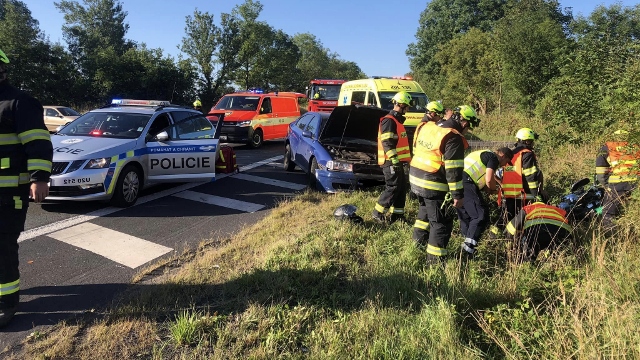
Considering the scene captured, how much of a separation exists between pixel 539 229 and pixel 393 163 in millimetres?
1932

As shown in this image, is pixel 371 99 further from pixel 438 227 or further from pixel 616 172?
pixel 438 227

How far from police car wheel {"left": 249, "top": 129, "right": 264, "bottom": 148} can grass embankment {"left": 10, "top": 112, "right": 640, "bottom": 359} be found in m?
9.92

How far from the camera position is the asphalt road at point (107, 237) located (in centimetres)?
359

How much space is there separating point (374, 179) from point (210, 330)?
4.68m

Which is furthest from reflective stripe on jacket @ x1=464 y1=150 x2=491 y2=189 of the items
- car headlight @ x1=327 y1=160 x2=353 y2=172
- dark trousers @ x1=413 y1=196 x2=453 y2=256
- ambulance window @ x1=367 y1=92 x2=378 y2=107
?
ambulance window @ x1=367 y1=92 x2=378 y2=107

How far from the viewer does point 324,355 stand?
8.84ft

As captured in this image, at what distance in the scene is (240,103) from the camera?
1520cm

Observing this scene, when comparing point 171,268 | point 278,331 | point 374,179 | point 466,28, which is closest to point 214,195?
point 374,179

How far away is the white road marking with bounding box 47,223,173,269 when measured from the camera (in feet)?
15.2

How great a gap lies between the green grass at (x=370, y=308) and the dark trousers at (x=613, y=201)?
41 cm

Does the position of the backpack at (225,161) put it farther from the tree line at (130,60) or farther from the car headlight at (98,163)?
the tree line at (130,60)

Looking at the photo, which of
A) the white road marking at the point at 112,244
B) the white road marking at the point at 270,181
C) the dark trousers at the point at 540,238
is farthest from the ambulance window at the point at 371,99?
the white road marking at the point at 112,244

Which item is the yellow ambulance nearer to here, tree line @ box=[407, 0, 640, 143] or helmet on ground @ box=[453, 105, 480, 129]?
tree line @ box=[407, 0, 640, 143]

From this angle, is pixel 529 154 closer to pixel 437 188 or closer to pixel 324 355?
pixel 437 188
